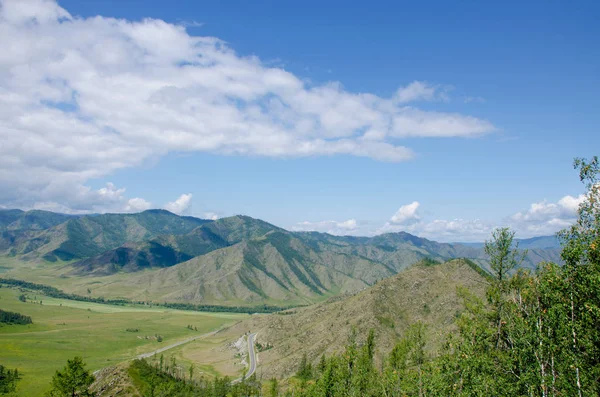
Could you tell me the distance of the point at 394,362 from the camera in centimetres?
8850

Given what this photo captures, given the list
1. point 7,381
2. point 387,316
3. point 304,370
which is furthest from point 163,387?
point 387,316

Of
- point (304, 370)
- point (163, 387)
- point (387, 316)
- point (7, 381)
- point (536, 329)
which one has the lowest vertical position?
point (304, 370)

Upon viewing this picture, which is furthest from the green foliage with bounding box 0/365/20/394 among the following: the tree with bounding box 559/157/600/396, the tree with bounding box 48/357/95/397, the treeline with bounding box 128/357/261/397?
the tree with bounding box 559/157/600/396

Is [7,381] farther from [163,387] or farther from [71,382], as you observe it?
[71,382]

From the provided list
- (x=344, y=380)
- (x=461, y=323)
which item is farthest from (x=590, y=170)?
(x=344, y=380)

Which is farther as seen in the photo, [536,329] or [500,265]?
[500,265]

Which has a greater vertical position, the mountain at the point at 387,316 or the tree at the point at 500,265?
the tree at the point at 500,265

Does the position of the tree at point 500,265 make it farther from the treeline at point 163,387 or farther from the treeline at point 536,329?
the treeline at point 163,387

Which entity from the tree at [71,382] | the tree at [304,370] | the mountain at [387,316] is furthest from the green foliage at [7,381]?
the tree at [304,370]

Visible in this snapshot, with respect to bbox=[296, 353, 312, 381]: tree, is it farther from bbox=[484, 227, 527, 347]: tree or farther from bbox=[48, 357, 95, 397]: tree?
bbox=[484, 227, 527, 347]: tree

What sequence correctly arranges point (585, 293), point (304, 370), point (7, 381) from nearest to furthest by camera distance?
point (585, 293) < point (7, 381) < point (304, 370)

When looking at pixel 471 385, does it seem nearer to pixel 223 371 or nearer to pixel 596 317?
pixel 596 317

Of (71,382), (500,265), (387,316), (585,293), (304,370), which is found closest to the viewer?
(585,293)

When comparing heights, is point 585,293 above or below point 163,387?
above
